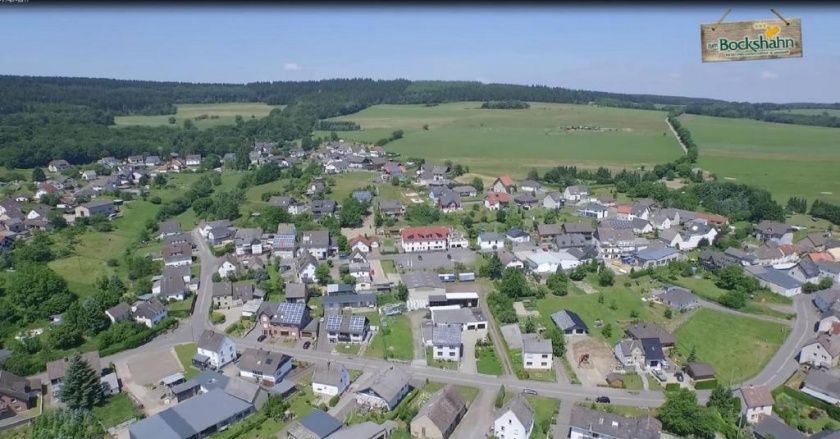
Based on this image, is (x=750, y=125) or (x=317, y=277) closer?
(x=317, y=277)

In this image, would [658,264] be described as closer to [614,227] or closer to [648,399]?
[614,227]

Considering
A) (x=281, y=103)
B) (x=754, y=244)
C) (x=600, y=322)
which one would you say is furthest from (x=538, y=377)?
(x=281, y=103)

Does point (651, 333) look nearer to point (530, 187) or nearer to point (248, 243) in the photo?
point (248, 243)

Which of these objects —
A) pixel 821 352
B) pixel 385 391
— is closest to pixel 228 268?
pixel 385 391

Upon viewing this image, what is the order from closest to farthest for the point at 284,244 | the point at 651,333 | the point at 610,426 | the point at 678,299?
the point at 610,426
the point at 651,333
the point at 678,299
the point at 284,244

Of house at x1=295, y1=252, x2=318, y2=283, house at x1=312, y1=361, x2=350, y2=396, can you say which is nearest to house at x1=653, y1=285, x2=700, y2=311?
house at x1=312, y1=361, x2=350, y2=396

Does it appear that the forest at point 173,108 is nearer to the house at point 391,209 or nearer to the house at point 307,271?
the house at point 391,209

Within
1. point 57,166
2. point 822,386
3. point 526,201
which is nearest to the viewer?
point 822,386
